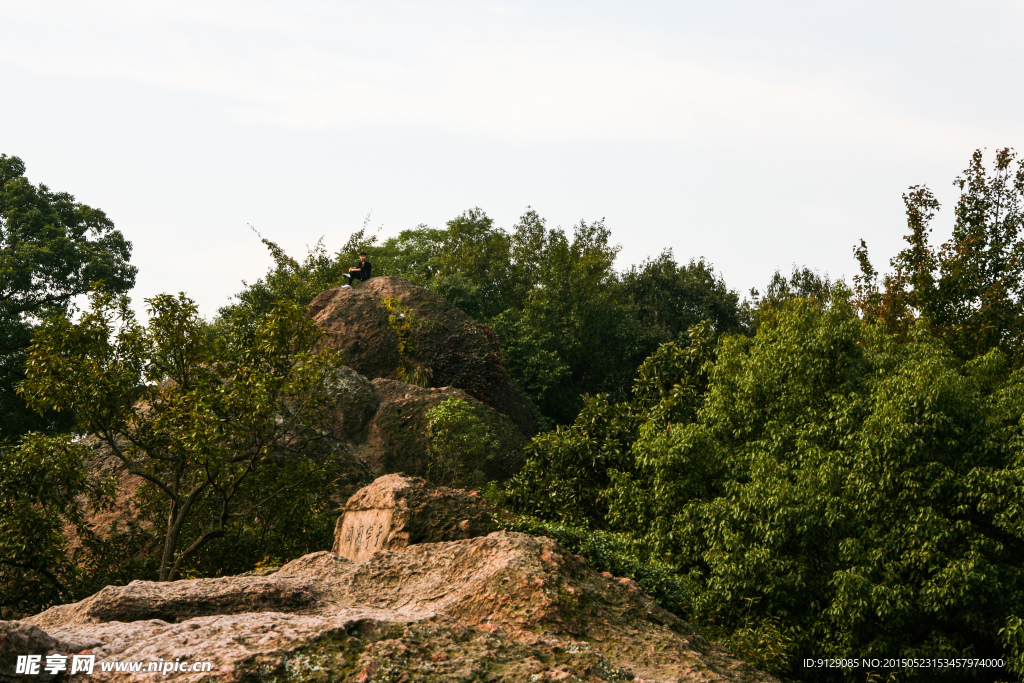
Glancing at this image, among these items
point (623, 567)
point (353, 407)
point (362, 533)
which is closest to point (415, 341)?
point (353, 407)

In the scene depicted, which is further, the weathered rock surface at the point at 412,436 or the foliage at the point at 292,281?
the foliage at the point at 292,281

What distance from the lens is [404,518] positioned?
9.91 metres

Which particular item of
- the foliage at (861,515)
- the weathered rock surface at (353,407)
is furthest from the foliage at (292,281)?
the foliage at (861,515)

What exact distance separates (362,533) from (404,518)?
96 cm

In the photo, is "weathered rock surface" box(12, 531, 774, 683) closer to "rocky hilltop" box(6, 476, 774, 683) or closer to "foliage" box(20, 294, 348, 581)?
"rocky hilltop" box(6, 476, 774, 683)

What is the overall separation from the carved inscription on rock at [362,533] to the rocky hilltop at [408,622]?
0.05 metres

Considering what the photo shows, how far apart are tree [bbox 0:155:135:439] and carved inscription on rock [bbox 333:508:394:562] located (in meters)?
17.1

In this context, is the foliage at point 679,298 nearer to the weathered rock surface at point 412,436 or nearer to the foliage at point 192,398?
the weathered rock surface at point 412,436

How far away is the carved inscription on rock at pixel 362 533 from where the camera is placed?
1012cm

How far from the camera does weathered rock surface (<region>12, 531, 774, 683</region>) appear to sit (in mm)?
5312

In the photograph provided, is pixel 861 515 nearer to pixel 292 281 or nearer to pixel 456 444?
pixel 456 444

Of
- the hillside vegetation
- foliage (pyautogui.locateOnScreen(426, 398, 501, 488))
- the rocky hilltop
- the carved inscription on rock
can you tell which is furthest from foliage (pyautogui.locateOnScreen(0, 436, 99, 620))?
foliage (pyautogui.locateOnScreen(426, 398, 501, 488))

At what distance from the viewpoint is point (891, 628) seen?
43.1ft

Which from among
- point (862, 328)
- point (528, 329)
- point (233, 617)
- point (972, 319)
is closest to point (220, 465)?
point (233, 617)
